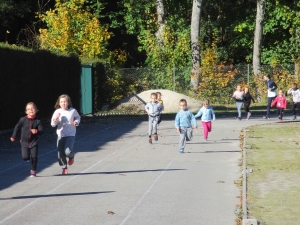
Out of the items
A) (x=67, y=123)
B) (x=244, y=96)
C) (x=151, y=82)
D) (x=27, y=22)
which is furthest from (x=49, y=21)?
(x=67, y=123)

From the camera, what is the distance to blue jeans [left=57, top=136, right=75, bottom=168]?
15.0 meters

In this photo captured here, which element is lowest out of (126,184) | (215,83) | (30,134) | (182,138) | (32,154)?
(126,184)

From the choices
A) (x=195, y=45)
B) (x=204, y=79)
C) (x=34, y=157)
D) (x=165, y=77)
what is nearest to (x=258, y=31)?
(x=195, y=45)

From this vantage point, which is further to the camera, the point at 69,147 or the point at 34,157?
the point at 69,147

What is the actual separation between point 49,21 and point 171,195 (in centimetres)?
3548

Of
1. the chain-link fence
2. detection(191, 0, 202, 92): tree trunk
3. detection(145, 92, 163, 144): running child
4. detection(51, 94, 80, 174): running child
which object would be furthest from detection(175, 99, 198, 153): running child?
detection(191, 0, 202, 92): tree trunk

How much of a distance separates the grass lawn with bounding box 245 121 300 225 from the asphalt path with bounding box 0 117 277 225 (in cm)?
35

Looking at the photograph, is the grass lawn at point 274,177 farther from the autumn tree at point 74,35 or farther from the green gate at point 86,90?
the autumn tree at point 74,35

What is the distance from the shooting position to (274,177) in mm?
14117

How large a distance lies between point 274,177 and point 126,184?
106 inches

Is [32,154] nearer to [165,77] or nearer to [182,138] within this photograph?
[182,138]

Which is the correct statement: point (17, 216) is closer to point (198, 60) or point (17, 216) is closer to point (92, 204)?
point (92, 204)

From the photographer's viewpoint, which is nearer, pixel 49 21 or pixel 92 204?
pixel 92 204

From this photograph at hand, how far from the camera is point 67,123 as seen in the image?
15.2 m
